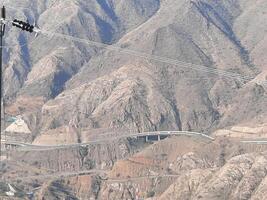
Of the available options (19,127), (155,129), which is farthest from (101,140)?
(19,127)

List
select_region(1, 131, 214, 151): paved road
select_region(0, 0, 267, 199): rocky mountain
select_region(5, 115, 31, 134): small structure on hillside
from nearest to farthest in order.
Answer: select_region(0, 0, 267, 199): rocky mountain
select_region(1, 131, 214, 151): paved road
select_region(5, 115, 31, 134): small structure on hillside

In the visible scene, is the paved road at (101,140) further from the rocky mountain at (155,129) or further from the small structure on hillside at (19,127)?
the small structure on hillside at (19,127)

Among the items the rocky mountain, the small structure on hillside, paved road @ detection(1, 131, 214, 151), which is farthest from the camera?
the small structure on hillside

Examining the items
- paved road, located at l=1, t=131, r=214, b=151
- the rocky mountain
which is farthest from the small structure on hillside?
paved road, located at l=1, t=131, r=214, b=151

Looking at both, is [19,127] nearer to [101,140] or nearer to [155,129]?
[101,140]

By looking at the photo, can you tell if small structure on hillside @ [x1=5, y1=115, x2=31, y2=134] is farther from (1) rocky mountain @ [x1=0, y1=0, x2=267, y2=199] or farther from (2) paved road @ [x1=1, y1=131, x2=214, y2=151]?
(2) paved road @ [x1=1, y1=131, x2=214, y2=151]

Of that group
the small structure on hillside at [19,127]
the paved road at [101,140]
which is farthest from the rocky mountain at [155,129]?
the paved road at [101,140]

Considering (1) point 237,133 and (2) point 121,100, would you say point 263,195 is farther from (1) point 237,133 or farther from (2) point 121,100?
(2) point 121,100

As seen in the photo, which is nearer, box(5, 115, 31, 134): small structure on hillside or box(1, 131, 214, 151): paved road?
box(1, 131, 214, 151): paved road

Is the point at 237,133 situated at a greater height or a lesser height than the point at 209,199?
greater

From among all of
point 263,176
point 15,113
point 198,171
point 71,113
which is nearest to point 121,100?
point 71,113

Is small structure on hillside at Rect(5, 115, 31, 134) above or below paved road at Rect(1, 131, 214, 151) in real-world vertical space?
above
